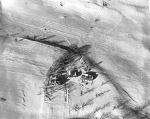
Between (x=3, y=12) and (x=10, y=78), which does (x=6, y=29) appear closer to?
(x=3, y=12)

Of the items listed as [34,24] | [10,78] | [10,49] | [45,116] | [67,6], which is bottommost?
[45,116]

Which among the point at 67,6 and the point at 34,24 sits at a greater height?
the point at 67,6

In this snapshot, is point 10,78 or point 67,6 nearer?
point 10,78

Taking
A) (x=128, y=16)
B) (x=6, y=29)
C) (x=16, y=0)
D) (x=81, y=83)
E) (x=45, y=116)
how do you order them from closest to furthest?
(x=45, y=116) < (x=81, y=83) < (x=6, y=29) < (x=16, y=0) < (x=128, y=16)

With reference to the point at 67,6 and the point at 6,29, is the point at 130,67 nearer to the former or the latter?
the point at 67,6

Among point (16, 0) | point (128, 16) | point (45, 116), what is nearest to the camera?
point (45, 116)

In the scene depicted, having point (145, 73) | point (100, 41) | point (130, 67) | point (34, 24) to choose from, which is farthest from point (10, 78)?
point (145, 73)
